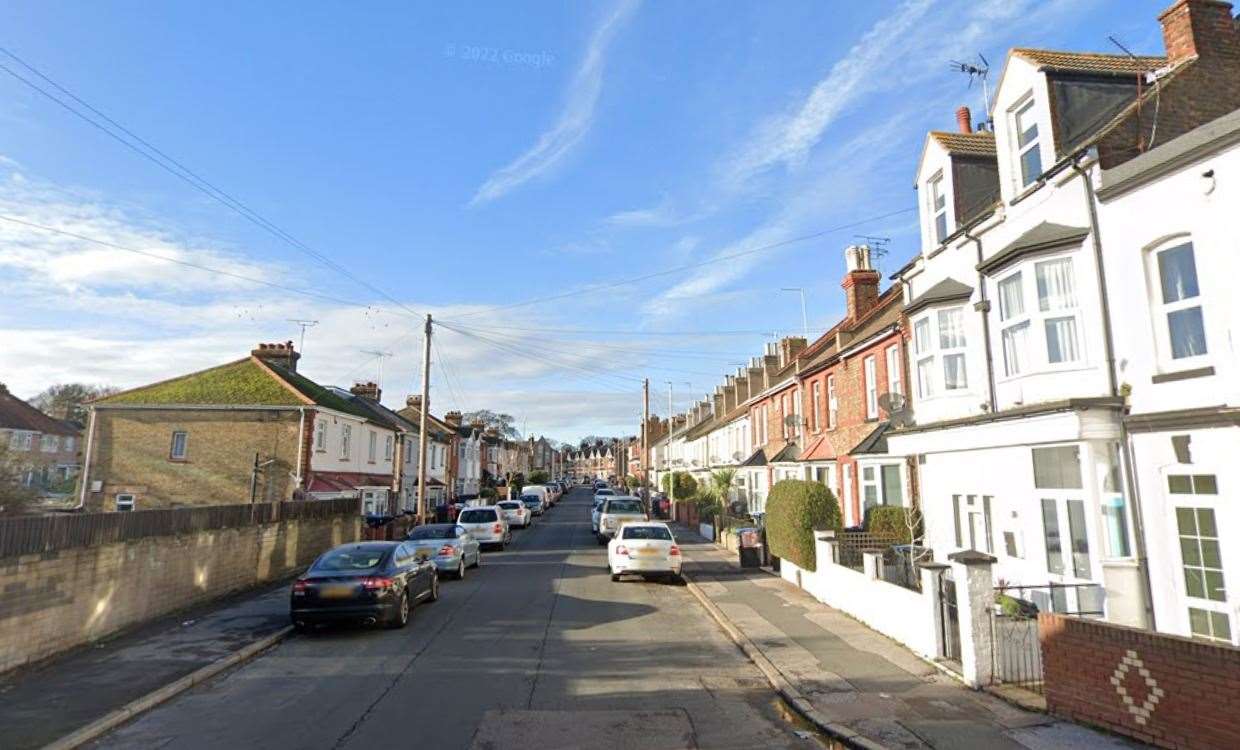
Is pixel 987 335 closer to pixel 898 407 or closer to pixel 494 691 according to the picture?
pixel 898 407

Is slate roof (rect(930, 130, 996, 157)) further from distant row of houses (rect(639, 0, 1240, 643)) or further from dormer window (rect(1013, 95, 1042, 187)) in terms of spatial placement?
dormer window (rect(1013, 95, 1042, 187))

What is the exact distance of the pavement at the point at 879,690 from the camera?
652cm

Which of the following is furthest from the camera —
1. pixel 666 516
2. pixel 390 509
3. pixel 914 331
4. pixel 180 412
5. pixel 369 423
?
pixel 666 516

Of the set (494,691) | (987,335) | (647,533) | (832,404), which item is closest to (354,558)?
(494,691)

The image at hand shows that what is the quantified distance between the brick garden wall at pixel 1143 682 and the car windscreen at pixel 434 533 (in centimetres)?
1565

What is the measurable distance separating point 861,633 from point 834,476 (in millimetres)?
11966

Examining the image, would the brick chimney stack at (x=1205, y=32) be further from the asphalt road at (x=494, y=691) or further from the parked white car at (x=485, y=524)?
the parked white car at (x=485, y=524)

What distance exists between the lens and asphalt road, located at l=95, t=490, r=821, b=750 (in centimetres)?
661

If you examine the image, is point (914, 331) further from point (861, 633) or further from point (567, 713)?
point (567, 713)

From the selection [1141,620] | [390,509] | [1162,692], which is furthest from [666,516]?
[1162,692]

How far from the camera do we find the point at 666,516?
48812mm

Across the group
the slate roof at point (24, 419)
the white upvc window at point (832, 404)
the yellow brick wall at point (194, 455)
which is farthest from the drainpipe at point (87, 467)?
the slate roof at point (24, 419)

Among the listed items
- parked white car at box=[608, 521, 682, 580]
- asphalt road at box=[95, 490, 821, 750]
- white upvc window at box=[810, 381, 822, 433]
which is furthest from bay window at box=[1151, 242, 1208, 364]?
white upvc window at box=[810, 381, 822, 433]

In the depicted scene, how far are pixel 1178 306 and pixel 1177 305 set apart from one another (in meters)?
0.02
